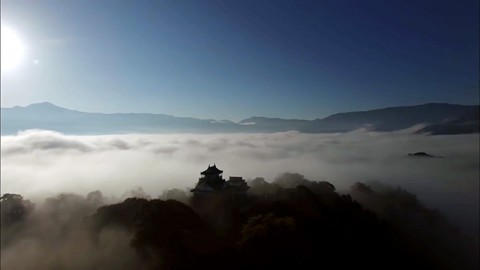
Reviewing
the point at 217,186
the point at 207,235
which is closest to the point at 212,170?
the point at 217,186

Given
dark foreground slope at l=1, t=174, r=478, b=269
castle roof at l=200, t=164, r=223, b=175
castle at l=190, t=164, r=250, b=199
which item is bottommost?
dark foreground slope at l=1, t=174, r=478, b=269

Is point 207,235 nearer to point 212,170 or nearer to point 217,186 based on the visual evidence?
point 217,186

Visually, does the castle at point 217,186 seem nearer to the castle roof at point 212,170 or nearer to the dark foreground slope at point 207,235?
the castle roof at point 212,170

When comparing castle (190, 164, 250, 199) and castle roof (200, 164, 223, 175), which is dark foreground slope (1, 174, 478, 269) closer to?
castle (190, 164, 250, 199)

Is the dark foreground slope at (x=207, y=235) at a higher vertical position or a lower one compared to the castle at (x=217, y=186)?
lower

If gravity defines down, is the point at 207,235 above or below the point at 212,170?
below

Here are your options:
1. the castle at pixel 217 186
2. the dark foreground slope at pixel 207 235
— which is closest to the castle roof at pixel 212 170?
the castle at pixel 217 186

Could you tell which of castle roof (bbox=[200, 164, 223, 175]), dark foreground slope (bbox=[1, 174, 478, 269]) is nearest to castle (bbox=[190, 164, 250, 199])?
castle roof (bbox=[200, 164, 223, 175])

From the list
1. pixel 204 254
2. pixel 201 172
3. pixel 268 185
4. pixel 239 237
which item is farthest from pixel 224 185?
pixel 204 254
